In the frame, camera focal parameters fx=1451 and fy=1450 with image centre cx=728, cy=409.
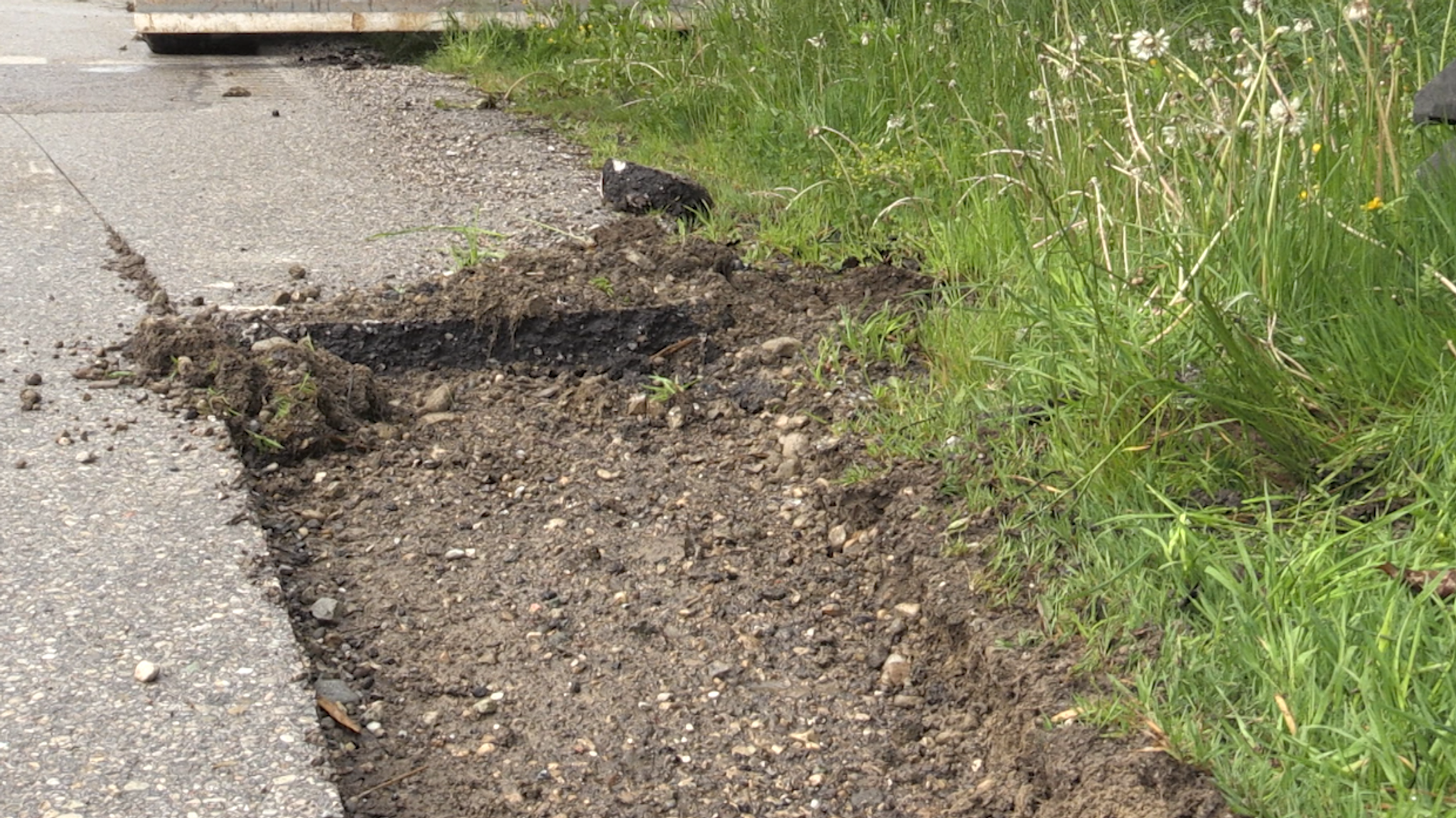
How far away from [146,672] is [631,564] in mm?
945

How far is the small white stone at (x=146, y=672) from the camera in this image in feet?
7.48

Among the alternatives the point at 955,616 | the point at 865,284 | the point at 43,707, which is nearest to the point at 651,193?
the point at 865,284

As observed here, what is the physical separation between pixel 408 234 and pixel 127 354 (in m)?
1.16

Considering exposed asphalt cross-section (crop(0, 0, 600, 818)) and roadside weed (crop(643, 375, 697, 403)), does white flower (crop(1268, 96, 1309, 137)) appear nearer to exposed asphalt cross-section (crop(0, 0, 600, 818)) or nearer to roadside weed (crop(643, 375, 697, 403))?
roadside weed (crop(643, 375, 697, 403))

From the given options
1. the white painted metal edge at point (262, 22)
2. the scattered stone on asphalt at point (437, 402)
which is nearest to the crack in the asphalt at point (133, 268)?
the scattered stone on asphalt at point (437, 402)

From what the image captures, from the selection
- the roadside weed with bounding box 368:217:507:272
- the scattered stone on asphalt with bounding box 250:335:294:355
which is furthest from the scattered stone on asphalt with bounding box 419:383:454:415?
the roadside weed with bounding box 368:217:507:272

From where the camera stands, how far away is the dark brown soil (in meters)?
2.26

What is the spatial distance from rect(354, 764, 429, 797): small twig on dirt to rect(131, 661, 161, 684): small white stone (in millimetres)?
396

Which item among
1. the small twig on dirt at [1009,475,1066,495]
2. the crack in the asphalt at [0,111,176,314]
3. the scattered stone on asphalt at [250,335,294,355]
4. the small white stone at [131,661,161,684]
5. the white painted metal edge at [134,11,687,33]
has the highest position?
the small twig on dirt at [1009,475,1066,495]

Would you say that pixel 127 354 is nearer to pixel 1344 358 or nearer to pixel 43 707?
pixel 43 707

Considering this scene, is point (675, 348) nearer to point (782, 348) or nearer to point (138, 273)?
point (782, 348)

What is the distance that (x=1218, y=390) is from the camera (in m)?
2.55

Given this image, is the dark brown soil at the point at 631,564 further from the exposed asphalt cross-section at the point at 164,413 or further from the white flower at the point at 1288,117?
the white flower at the point at 1288,117

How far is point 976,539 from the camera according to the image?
264 cm
